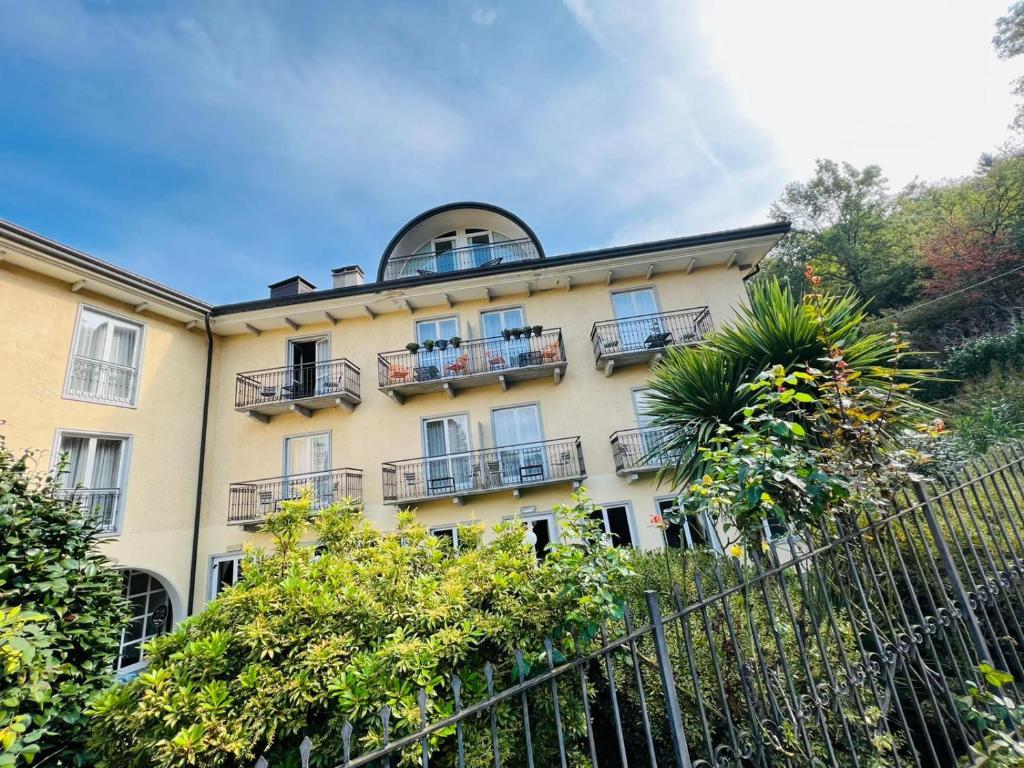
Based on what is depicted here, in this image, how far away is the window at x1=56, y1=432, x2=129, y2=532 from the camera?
31.5 ft

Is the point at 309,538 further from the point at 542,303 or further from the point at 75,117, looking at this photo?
the point at 75,117

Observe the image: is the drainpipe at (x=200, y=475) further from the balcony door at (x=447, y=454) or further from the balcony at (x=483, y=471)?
the balcony door at (x=447, y=454)

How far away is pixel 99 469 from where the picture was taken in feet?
32.9

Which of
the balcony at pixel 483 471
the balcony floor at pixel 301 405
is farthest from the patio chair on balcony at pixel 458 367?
the balcony floor at pixel 301 405

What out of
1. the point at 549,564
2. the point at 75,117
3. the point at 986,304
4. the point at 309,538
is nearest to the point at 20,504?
the point at 549,564

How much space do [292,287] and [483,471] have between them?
32.4 ft

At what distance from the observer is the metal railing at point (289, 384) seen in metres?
12.3

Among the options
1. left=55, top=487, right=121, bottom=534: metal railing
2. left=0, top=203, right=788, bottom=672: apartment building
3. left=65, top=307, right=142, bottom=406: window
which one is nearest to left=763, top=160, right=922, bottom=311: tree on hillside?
left=0, top=203, right=788, bottom=672: apartment building

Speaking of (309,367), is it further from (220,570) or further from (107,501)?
(220,570)

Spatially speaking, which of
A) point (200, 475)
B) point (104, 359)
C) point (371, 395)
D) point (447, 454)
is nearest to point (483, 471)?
point (447, 454)

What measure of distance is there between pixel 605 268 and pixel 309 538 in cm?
1174

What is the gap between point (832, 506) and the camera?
267 centimetres

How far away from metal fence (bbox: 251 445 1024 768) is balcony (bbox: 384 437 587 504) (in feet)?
22.5

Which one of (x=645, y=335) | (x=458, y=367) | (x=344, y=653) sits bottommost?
(x=344, y=653)
